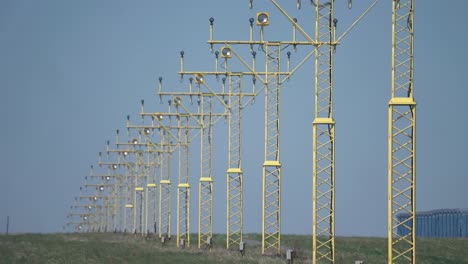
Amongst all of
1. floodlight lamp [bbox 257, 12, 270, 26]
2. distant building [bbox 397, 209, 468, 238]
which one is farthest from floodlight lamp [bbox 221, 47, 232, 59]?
distant building [bbox 397, 209, 468, 238]

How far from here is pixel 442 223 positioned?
406ft

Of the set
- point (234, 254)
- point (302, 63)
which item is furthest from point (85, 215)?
point (302, 63)

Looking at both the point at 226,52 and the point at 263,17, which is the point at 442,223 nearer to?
the point at 226,52

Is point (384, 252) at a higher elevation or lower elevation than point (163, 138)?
lower

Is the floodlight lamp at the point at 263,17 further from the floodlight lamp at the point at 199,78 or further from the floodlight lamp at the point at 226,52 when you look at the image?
the floodlight lamp at the point at 199,78

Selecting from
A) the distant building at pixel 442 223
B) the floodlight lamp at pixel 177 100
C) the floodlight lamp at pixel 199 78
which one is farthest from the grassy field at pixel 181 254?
the distant building at pixel 442 223

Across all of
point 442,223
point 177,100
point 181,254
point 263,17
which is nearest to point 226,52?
point 263,17

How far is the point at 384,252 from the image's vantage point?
7894cm

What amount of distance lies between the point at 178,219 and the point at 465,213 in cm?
4369

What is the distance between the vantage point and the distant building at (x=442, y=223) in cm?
11756

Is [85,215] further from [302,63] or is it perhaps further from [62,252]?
[302,63]

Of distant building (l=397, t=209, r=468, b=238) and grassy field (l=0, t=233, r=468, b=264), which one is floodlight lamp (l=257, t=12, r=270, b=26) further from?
distant building (l=397, t=209, r=468, b=238)

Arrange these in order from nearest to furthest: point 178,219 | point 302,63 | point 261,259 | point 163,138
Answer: point 302,63 → point 261,259 → point 178,219 → point 163,138

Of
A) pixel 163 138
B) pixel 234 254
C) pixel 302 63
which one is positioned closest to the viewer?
pixel 302 63
